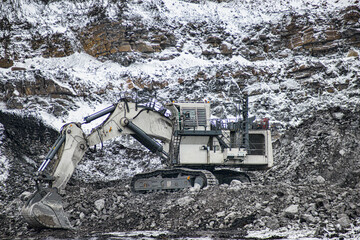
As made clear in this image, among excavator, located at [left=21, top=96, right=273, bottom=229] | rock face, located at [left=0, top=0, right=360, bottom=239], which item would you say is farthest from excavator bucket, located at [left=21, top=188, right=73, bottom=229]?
rock face, located at [left=0, top=0, right=360, bottom=239]

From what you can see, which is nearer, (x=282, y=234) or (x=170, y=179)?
(x=282, y=234)

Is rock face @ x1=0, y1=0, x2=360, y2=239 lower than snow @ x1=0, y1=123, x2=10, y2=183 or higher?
higher

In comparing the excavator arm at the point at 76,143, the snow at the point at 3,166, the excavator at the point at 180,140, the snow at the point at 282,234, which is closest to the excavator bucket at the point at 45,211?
the excavator arm at the point at 76,143

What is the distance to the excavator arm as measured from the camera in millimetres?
14398

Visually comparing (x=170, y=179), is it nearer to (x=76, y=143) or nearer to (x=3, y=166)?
→ (x=76, y=143)

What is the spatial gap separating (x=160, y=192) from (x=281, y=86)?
1709 cm

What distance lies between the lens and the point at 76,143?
16312mm

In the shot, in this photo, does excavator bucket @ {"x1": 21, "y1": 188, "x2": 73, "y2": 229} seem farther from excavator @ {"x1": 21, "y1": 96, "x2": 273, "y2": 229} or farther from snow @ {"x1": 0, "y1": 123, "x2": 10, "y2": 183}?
snow @ {"x1": 0, "y1": 123, "x2": 10, "y2": 183}

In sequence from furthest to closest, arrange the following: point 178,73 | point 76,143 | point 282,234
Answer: point 178,73, point 76,143, point 282,234

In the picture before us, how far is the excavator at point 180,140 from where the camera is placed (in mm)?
16906

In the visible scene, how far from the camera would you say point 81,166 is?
89.0ft

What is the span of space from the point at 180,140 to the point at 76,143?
12.7 feet

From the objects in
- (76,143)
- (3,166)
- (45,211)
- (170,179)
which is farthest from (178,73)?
(45,211)

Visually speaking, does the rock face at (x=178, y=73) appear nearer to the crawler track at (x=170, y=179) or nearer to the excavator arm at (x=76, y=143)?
the crawler track at (x=170, y=179)
